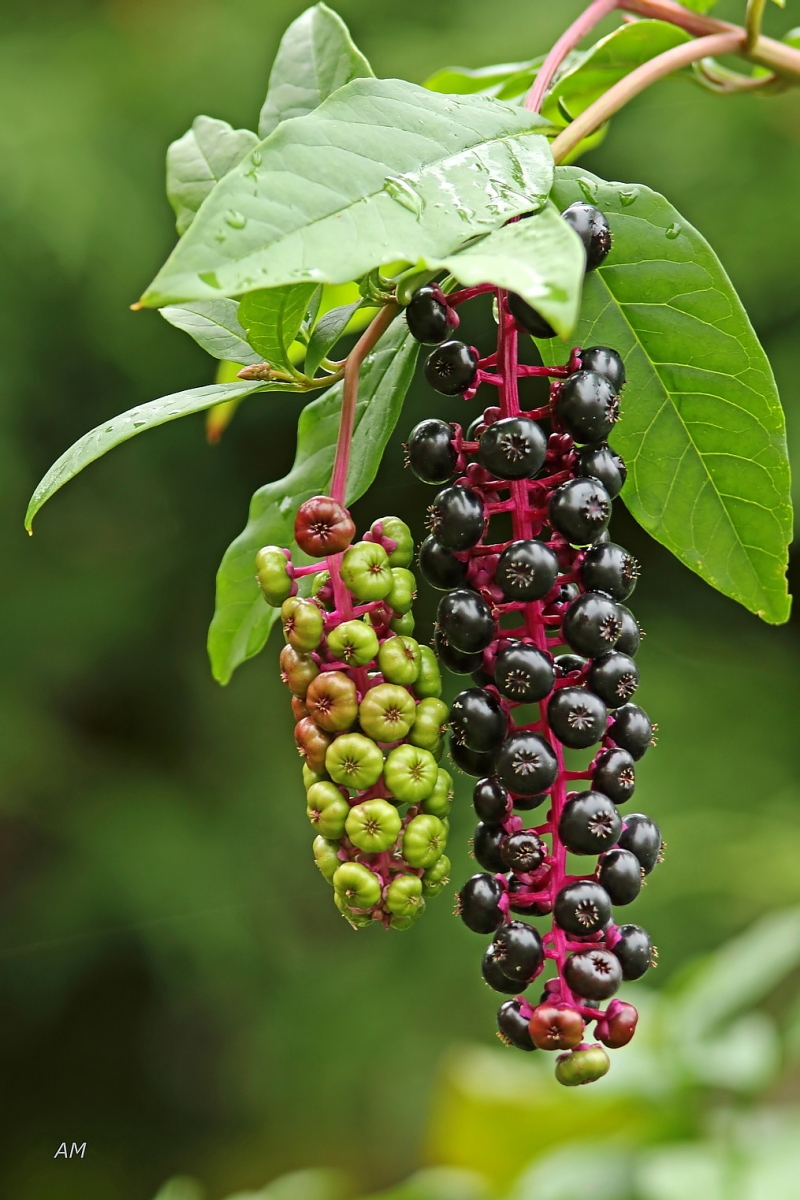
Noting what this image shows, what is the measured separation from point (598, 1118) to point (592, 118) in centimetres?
176

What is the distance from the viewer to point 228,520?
11.4 feet

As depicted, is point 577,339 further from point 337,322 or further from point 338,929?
point 338,929

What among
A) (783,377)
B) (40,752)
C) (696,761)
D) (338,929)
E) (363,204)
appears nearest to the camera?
(363,204)

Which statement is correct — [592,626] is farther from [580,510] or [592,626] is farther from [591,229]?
[591,229]

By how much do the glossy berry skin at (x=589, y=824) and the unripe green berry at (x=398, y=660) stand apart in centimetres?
14

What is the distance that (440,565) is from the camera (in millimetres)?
753

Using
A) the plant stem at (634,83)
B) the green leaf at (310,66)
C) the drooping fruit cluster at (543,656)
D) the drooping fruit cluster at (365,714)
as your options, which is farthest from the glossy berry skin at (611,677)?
the green leaf at (310,66)

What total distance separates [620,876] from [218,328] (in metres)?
0.49

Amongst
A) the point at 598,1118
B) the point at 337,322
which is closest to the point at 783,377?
the point at 598,1118

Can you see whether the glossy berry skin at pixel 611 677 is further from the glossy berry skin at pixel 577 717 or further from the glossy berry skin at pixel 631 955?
the glossy berry skin at pixel 631 955

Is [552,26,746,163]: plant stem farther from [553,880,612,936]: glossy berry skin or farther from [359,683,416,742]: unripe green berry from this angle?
[553,880,612,936]: glossy berry skin

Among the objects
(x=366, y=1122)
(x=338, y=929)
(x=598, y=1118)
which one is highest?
(x=598, y=1118)

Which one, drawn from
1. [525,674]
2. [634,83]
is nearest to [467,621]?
[525,674]

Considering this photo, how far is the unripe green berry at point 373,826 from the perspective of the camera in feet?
2.35
